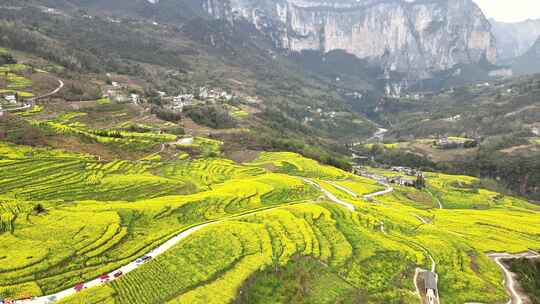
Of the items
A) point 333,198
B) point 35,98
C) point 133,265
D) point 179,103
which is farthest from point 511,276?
point 179,103

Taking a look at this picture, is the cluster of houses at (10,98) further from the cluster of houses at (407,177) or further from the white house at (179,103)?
the cluster of houses at (407,177)

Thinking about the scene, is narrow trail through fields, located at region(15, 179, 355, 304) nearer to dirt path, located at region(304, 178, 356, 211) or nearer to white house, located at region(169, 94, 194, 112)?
dirt path, located at region(304, 178, 356, 211)

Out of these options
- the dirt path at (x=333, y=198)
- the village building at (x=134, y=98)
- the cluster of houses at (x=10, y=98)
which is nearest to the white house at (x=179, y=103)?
the village building at (x=134, y=98)

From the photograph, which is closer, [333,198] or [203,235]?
[203,235]

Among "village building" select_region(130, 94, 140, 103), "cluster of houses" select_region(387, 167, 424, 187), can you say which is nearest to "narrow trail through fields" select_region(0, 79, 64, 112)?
"village building" select_region(130, 94, 140, 103)

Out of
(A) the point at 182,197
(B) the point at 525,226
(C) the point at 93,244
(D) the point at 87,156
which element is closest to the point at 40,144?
(D) the point at 87,156

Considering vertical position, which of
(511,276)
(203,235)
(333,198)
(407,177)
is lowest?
(407,177)

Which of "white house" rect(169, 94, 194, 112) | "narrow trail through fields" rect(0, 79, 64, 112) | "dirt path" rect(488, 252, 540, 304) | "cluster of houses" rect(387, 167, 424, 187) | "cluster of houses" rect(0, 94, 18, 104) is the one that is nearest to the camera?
"dirt path" rect(488, 252, 540, 304)

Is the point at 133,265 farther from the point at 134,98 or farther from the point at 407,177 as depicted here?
the point at 134,98
